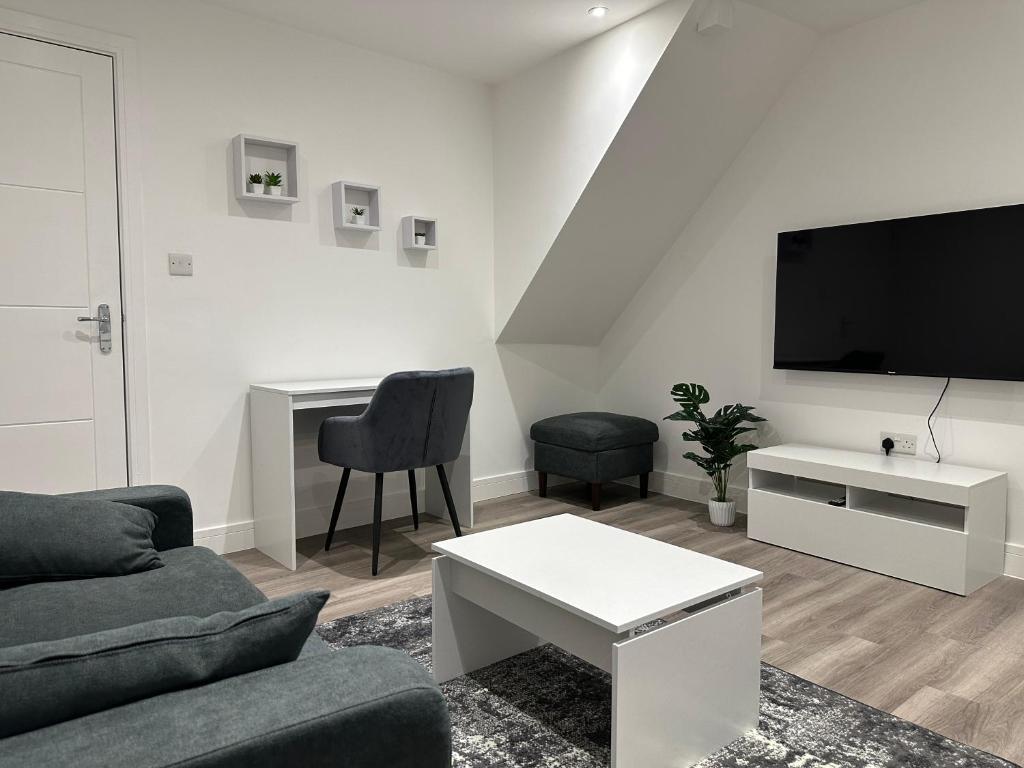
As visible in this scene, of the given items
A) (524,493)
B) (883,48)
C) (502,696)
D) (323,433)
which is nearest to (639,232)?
(883,48)

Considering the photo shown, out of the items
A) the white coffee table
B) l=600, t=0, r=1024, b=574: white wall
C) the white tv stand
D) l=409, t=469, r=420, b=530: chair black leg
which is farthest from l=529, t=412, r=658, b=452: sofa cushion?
the white coffee table

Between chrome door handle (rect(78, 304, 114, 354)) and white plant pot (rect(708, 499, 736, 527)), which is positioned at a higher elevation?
chrome door handle (rect(78, 304, 114, 354))

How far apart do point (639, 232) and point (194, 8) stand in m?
2.49

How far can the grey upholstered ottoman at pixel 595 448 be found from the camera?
166 inches

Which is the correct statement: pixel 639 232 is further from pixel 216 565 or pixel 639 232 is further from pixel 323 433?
pixel 216 565

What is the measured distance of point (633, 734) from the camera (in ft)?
5.56

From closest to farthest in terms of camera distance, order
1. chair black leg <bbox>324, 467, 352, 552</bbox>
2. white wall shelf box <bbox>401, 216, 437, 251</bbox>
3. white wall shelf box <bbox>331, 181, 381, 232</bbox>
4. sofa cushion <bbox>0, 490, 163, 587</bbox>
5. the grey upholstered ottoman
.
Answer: sofa cushion <bbox>0, 490, 163, 587</bbox>, chair black leg <bbox>324, 467, 352, 552</bbox>, white wall shelf box <bbox>331, 181, 381, 232</bbox>, white wall shelf box <bbox>401, 216, 437, 251</bbox>, the grey upholstered ottoman

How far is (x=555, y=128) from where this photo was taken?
159 inches

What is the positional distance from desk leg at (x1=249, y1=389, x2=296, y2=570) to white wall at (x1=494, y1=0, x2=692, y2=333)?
1.61m

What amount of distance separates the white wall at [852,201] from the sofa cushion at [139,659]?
3219mm

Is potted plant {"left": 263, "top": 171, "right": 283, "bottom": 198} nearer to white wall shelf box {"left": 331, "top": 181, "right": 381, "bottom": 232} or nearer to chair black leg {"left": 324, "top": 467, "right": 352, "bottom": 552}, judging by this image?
white wall shelf box {"left": 331, "top": 181, "right": 381, "bottom": 232}

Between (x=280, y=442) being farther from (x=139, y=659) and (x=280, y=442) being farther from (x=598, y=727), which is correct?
(x=139, y=659)

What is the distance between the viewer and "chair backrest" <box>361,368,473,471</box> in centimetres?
312

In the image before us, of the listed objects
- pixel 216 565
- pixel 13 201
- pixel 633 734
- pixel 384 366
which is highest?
pixel 13 201
